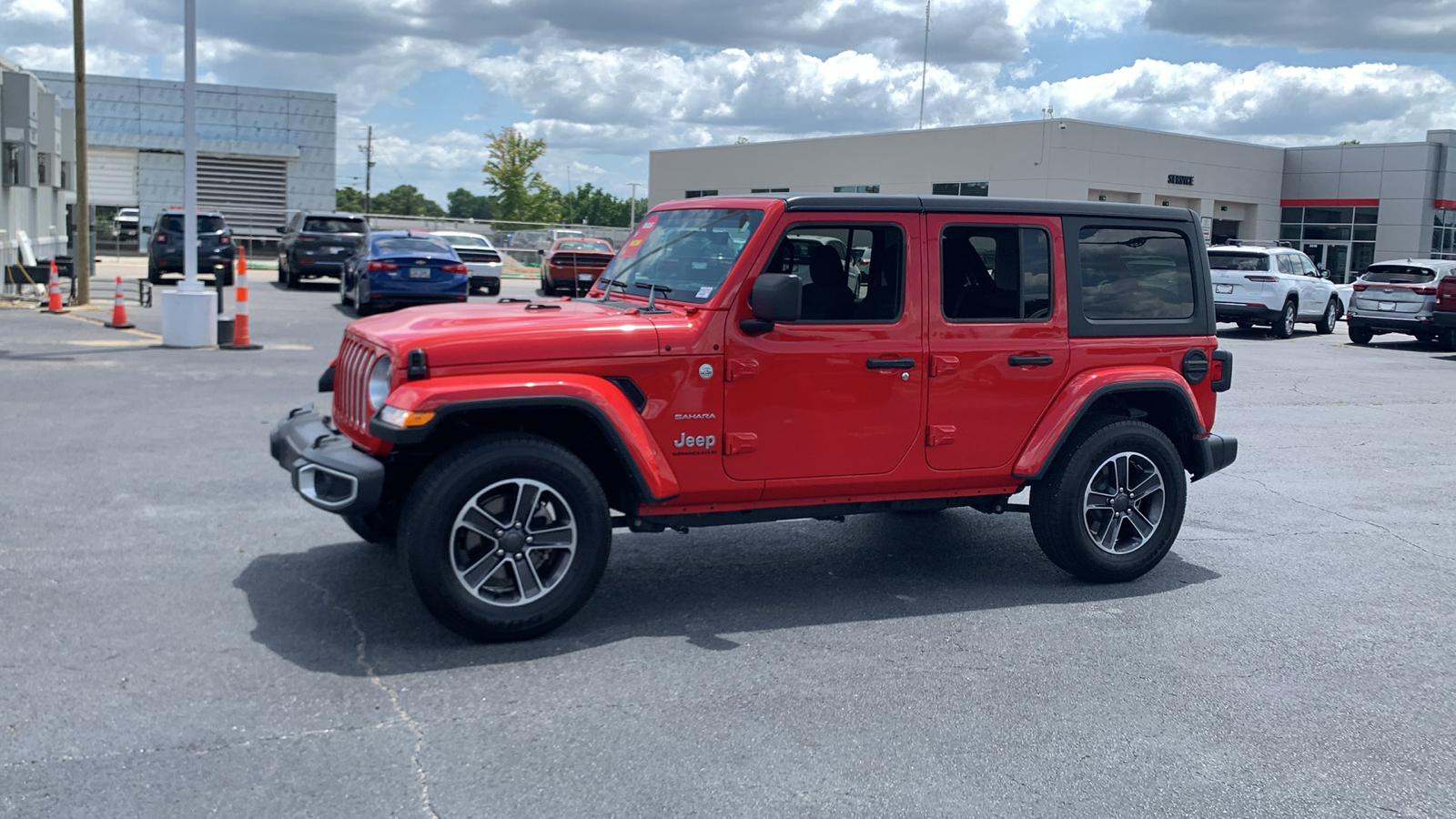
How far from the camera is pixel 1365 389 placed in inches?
622

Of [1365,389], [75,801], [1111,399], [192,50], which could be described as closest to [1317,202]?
[1365,389]

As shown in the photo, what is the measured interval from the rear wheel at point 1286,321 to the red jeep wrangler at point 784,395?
66.3 feet

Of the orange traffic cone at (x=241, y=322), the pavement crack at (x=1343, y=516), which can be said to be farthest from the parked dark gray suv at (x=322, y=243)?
the pavement crack at (x=1343, y=516)

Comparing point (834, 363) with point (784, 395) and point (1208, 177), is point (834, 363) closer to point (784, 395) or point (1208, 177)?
point (784, 395)

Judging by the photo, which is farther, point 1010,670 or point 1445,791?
point 1010,670

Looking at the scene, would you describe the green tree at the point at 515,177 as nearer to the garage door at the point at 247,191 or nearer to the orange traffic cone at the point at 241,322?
the garage door at the point at 247,191

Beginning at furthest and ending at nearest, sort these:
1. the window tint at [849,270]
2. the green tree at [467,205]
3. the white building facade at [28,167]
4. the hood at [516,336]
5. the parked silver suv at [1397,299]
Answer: the green tree at [467,205], the white building facade at [28,167], the parked silver suv at [1397,299], the window tint at [849,270], the hood at [516,336]

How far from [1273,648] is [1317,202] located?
5214 cm

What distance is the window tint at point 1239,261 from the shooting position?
25.1 meters

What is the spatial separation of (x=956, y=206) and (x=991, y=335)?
0.64 meters

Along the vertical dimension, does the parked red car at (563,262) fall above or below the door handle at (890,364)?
above

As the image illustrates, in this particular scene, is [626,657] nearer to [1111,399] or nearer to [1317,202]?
[1111,399]

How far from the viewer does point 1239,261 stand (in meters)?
25.4

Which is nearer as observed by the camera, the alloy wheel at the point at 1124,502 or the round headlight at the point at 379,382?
the round headlight at the point at 379,382
